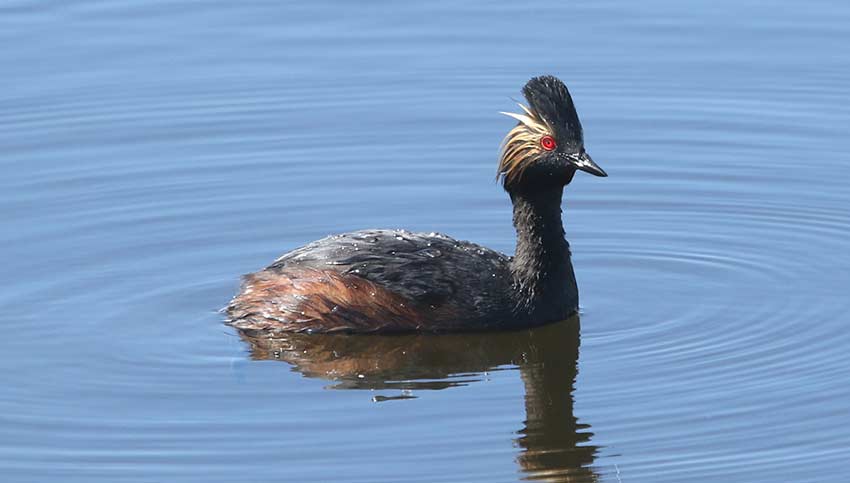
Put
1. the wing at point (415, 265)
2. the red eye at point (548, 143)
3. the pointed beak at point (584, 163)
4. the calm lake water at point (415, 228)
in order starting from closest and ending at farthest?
the calm lake water at point (415, 228) < the pointed beak at point (584, 163) < the wing at point (415, 265) < the red eye at point (548, 143)

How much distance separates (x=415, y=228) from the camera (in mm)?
15875

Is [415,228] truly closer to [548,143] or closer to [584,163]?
[548,143]

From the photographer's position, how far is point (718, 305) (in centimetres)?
1422

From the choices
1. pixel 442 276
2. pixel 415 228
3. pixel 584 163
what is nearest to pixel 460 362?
pixel 442 276

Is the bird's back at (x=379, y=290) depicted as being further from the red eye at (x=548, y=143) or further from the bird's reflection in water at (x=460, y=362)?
the red eye at (x=548, y=143)

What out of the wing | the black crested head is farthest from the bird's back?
the black crested head

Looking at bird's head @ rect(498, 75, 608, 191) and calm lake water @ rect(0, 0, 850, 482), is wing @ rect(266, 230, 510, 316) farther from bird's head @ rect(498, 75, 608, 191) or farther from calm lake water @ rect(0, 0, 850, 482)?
bird's head @ rect(498, 75, 608, 191)

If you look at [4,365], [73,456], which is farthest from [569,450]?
[4,365]


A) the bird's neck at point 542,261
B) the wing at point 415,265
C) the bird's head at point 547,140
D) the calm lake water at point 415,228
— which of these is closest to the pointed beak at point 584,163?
the bird's head at point 547,140

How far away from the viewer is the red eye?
1384 cm

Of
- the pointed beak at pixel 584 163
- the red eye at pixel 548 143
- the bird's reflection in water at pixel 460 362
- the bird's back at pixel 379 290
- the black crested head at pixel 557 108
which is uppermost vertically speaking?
the black crested head at pixel 557 108

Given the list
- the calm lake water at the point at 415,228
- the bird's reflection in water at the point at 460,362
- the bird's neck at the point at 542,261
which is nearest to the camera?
the calm lake water at the point at 415,228

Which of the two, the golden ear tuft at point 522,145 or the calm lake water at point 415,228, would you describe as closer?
the calm lake water at point 415,228

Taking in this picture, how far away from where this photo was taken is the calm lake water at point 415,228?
11648 millimetres
